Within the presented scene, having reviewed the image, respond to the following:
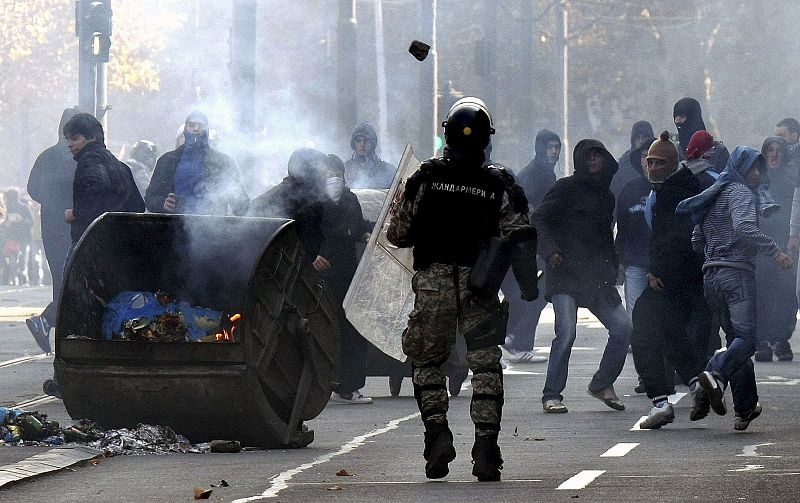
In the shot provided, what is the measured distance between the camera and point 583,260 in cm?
1332

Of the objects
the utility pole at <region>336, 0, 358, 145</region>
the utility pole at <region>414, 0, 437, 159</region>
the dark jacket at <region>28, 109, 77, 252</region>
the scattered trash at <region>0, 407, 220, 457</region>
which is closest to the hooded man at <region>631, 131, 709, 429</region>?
the scattered trash at <region>0, 407, 220, 457</region>

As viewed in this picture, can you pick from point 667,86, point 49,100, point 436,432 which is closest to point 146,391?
point 436,432

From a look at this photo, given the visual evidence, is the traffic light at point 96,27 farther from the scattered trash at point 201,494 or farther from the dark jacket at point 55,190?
the scattered trash at point 201,494

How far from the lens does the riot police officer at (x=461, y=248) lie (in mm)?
9164

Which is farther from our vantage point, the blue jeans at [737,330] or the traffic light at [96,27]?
the traffic light at [96,27]

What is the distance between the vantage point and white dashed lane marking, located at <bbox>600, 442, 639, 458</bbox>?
1015 cm

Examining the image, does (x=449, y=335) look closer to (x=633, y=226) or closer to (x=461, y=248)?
(x=461, y=248)

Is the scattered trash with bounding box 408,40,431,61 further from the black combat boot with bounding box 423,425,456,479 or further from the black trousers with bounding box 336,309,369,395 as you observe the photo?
the black trousers with bounding box 336,309,369,395

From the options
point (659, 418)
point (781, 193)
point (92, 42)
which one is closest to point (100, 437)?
point (659, 418)

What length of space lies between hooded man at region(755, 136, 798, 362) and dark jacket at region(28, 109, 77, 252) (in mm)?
5670

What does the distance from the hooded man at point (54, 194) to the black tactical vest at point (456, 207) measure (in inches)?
275

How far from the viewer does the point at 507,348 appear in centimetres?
1814

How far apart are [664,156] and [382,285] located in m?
1.97

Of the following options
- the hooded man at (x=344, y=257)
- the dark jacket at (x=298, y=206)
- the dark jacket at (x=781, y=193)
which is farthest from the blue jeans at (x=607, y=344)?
the dark jacket at (x=781, y=193)
